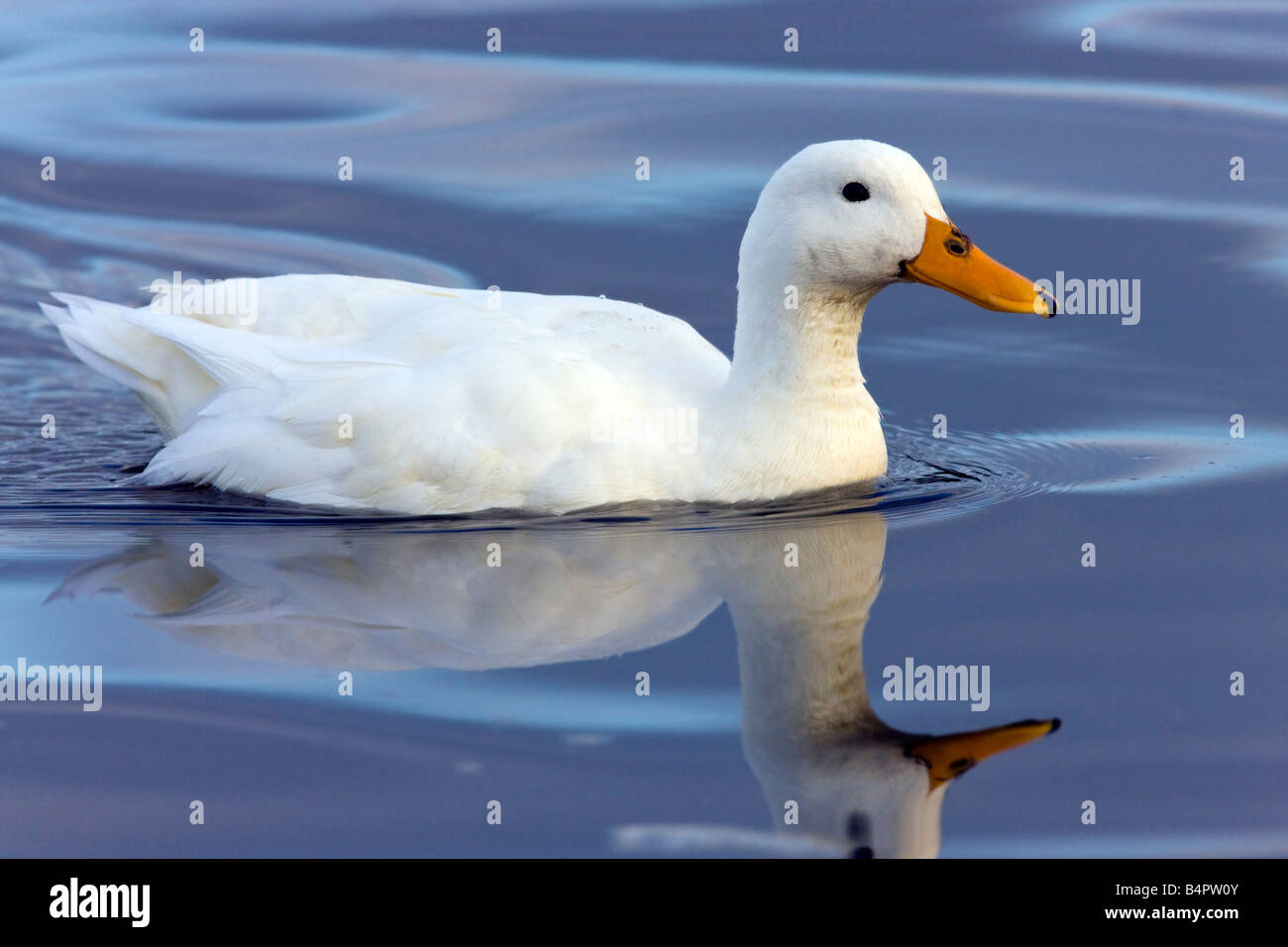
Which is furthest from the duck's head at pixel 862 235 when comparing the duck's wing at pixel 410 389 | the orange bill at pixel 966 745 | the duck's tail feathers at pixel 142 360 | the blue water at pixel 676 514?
the duck's tail feathers at pixel 142 360

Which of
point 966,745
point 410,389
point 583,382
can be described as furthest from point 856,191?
point 966,745

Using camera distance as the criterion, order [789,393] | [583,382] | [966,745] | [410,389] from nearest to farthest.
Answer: [966,745]
[583,382]
[410,389]
[789,393]

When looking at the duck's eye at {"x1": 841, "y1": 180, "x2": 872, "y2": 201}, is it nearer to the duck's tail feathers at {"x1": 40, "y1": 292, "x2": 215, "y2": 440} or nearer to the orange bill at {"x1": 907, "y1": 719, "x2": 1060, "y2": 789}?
the orange bill at {"x1": 907, "y1": 719, "x2": 1060, "y2": 789}

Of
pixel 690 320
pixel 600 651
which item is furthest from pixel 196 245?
pixel 600 651

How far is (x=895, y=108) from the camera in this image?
1209 cm

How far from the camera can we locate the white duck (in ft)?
22.3

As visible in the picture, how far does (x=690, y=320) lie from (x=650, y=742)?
466cm

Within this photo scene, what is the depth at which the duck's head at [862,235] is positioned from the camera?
6.81 metres

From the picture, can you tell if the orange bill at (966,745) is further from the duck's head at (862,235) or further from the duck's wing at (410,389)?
the duck's head at (862,235)

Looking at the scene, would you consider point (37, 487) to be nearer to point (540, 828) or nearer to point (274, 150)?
point (540, 828)

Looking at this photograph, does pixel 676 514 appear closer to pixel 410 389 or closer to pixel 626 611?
pixel 626 611

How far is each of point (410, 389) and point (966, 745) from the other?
2.73 m

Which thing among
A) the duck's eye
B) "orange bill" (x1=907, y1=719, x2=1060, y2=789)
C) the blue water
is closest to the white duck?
the duck's eye

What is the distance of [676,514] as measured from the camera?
22.6ft
